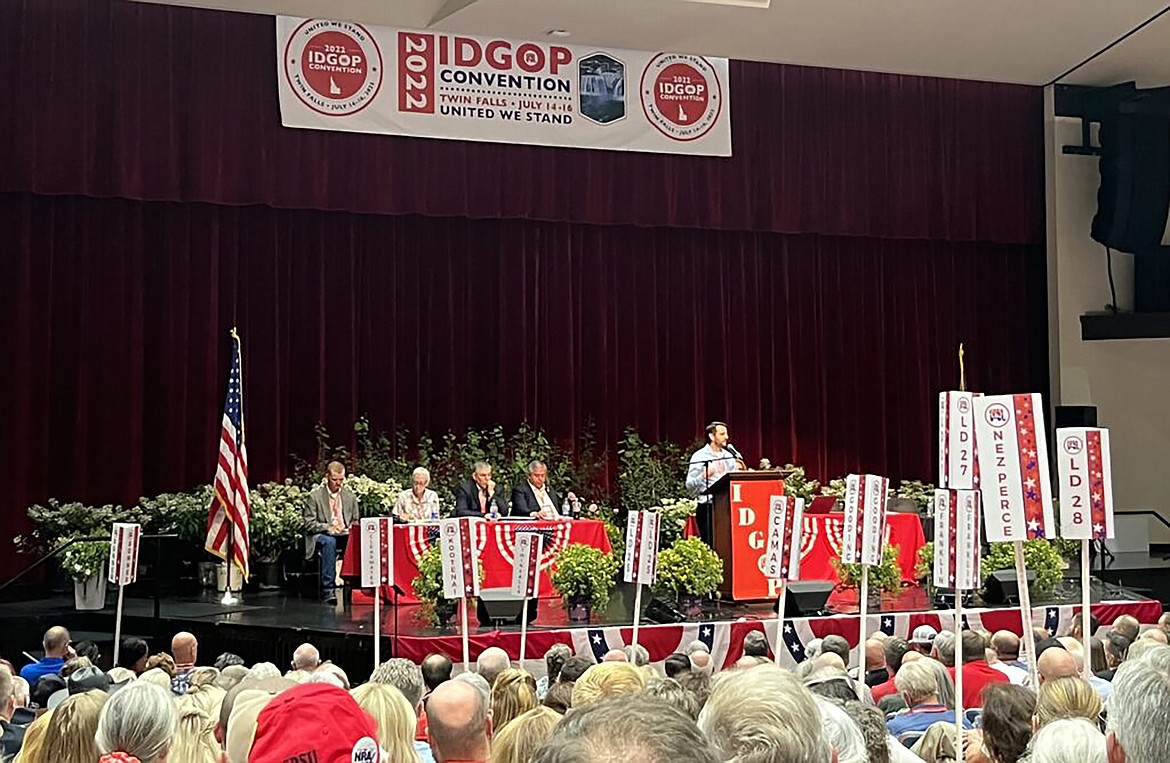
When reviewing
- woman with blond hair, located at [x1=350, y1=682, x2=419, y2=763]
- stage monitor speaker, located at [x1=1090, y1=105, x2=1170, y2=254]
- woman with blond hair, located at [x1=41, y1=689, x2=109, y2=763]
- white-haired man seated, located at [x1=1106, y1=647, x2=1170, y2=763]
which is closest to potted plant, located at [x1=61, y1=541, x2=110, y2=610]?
woman with blond hair, located at [x1=41, y1=689, x2=109, y2=763]

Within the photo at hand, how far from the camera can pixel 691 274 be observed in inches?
555

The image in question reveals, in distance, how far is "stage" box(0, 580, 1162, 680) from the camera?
8.31 meters

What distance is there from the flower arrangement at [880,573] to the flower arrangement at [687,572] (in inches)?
41.2

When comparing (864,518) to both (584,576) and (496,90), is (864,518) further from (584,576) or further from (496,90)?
(496,90)

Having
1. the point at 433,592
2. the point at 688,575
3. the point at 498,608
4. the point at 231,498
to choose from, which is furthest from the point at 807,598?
the point at 231,498

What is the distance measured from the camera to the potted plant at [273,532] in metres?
11.0

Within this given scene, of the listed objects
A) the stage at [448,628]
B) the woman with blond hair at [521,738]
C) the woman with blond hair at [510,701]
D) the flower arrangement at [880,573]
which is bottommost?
the stage at [448,628]

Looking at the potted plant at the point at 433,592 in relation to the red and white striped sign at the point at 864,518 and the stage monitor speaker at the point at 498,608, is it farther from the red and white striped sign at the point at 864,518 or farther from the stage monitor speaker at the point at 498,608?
the red and white striped sign at the point at 864,518

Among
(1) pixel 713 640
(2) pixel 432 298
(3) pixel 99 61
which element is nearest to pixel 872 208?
(2) pixel 432 298

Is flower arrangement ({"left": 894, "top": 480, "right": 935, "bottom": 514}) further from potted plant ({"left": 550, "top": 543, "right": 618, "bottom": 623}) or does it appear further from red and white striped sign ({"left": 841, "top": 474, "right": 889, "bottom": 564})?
red and white striped sign ({"left": 841, "top": 474, "right": 889, "bottom": 564})

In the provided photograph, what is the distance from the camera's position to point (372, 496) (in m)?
11.2

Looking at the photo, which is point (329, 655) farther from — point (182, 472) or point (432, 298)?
point (432, 298)

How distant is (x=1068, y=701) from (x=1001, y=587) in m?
6.20

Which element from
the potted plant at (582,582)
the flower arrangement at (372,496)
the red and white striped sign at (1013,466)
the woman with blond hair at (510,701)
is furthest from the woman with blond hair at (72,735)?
the flower arrangement at (372,496)
